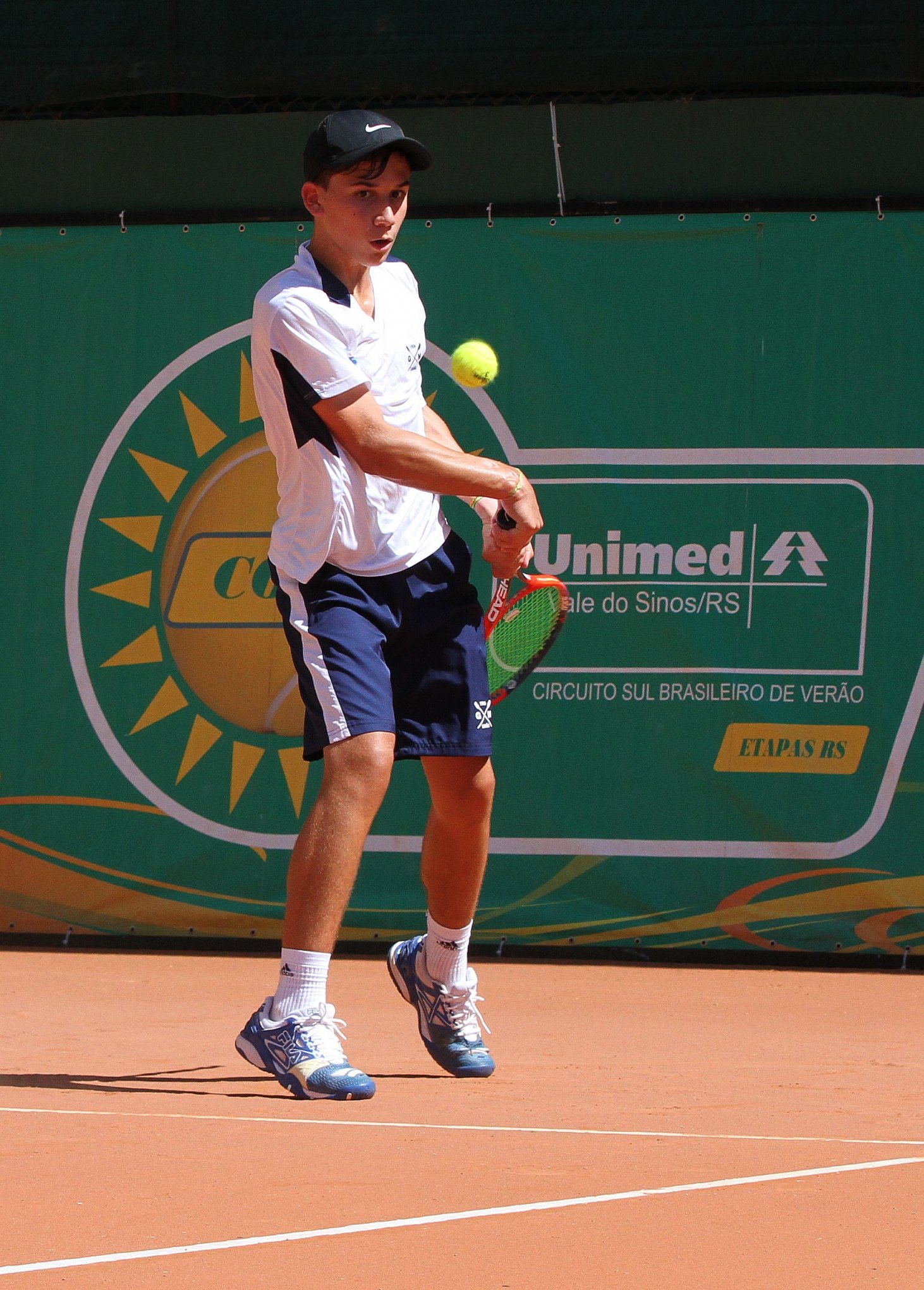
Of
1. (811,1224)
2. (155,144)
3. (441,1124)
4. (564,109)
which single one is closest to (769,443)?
(564,109)

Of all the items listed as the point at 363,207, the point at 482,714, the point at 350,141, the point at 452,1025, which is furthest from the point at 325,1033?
the point at 350,141

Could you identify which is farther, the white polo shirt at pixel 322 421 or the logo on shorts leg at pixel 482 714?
the logo on shorts leg at pixel 482 714

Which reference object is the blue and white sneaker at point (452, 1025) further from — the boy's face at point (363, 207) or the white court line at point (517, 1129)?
the boy's face at point (363, 207)

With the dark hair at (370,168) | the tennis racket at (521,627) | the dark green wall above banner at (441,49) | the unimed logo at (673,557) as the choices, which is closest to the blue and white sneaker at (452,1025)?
the tennis racket at (521,627)

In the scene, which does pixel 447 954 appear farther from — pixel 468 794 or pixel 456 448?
pixel 456 448

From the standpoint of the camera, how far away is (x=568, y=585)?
4.93 metres

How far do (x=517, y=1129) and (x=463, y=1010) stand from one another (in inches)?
21.8

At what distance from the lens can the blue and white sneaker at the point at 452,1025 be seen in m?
3.23

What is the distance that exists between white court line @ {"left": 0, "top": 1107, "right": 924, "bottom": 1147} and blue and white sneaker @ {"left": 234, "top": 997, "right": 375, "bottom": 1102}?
13 cm

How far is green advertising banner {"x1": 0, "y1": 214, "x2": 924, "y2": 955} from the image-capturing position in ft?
15.9

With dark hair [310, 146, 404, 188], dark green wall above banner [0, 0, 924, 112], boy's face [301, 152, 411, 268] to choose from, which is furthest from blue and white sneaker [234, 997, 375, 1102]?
Result: dark green wall above banner [0, 0, 924, 112]

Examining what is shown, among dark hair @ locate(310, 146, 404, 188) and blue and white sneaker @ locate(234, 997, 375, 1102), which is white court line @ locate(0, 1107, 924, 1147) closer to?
blue and white sneaker @ locate(234, 997, 375, 1102)

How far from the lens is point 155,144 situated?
525cm

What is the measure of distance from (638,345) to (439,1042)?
243 centimetres
